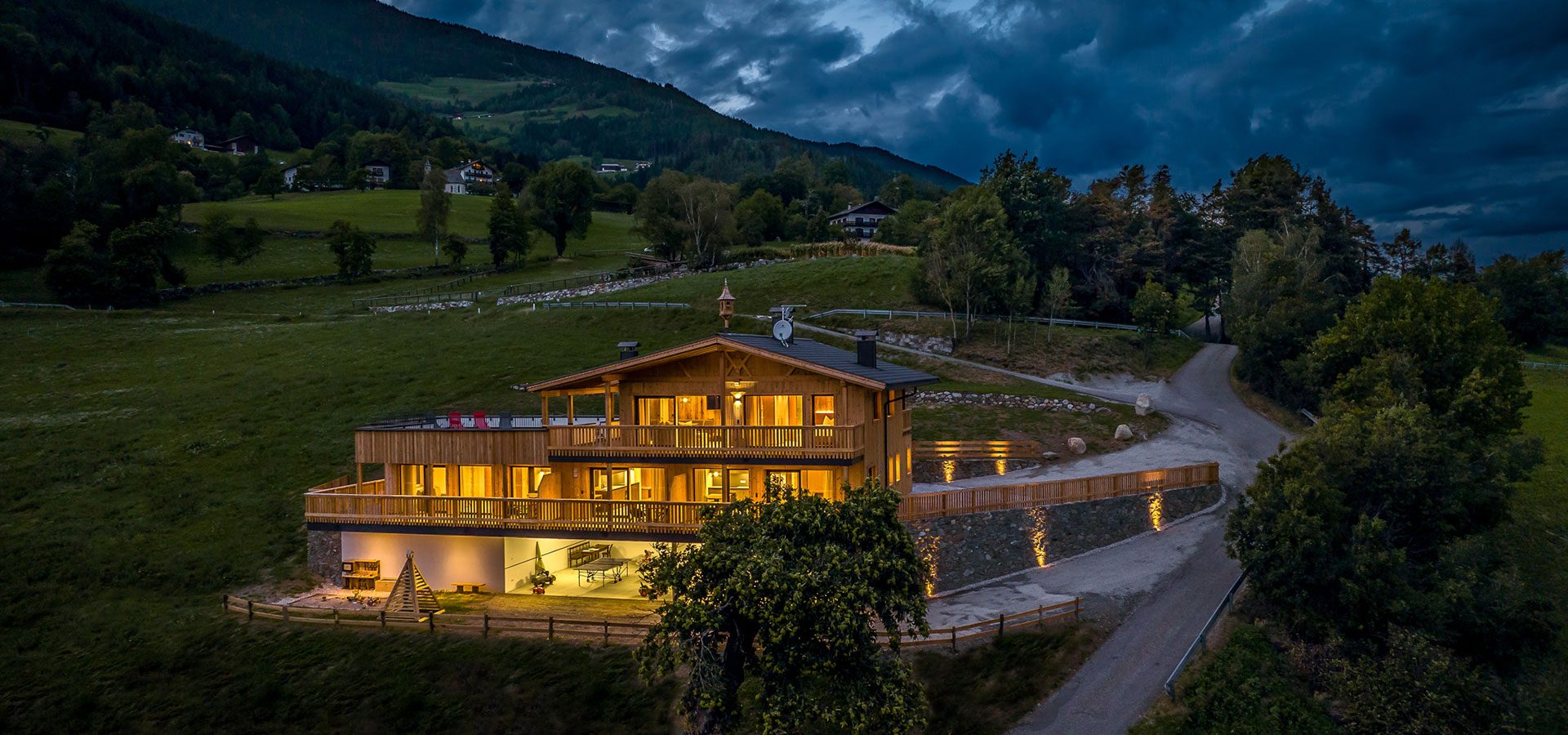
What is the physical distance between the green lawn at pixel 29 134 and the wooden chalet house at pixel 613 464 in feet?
330

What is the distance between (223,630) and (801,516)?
19907 mm

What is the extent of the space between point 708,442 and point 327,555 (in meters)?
14.7

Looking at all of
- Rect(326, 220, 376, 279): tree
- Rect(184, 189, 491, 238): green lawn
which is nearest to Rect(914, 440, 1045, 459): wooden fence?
Rect(326, 220, 376, 279): tree

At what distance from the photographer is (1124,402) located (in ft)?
164

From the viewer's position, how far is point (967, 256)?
198 feet

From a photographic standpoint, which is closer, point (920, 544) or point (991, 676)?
point (991, 676)

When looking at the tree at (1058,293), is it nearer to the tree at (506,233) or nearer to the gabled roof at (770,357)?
the gabled roof at (770,357)

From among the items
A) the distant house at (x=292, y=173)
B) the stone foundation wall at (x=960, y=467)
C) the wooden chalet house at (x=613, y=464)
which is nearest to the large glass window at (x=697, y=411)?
the wooden chalet house at (x=613, y=464)

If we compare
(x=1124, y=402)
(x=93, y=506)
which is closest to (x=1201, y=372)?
(x=1124, y=402)

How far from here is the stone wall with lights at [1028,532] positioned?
28328mm

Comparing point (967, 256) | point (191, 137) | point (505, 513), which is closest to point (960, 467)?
point (505, 513)

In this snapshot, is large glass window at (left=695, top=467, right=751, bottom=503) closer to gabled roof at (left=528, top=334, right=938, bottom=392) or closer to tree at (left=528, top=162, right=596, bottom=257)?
gabled roof at (left=528, top=334, right=938, bottom=392)

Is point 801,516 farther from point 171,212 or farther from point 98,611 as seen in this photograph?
point 171,212

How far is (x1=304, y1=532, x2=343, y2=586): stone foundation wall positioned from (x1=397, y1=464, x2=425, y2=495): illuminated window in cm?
257
